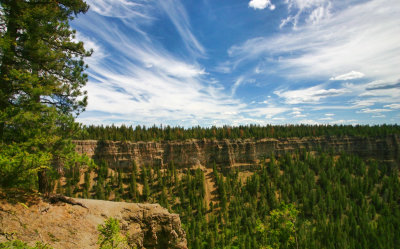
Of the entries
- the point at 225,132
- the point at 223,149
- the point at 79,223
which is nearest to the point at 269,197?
the point at 223,149

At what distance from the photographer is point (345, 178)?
127 metres

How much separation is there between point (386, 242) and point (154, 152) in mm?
123875

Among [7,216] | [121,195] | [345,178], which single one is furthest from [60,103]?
[345,178]

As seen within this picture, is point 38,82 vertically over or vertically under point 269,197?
over

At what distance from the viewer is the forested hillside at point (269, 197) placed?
273 ft

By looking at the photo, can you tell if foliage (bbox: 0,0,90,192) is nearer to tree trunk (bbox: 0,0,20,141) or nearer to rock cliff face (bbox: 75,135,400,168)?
tree trunk (bbox: 0,0,20,141)

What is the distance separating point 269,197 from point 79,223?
11485 cm

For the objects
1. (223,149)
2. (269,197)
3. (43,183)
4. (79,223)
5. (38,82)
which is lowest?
(269,197)

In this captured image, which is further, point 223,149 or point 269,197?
point 223,149

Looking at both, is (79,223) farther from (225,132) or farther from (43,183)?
(225,132)

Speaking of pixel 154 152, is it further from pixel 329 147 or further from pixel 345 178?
pixel 329 147

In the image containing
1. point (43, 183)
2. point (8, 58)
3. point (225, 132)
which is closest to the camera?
point (8, 58)

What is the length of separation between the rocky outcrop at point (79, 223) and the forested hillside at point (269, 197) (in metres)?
61.7

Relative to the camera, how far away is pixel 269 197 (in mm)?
111125
